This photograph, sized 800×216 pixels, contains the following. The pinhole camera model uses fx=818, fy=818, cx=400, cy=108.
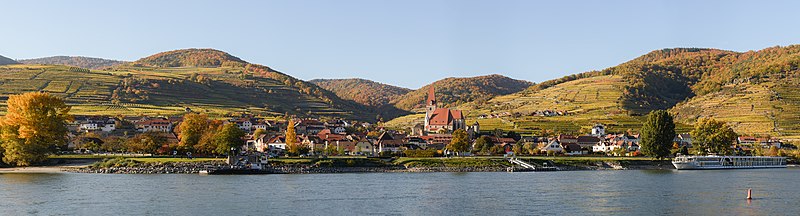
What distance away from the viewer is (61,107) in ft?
261

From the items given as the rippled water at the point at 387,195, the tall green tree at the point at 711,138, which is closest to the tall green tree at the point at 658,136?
the tall green tree at the point at 711,138

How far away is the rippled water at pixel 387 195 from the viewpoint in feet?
137

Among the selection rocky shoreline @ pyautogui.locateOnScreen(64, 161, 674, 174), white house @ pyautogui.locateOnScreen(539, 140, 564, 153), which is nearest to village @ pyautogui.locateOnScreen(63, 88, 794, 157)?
white house @ pyautogui.locateOnScreen(539, 140, 564, 153)

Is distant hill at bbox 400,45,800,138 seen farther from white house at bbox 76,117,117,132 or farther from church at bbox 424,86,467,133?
white house at bbox 76,117,117,132

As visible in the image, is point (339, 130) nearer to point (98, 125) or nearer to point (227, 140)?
point (98, 125)

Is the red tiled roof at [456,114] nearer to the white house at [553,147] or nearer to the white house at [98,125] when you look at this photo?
the white house at [553,147]

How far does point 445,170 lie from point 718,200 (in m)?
34.1

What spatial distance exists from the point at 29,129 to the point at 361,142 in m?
42.2

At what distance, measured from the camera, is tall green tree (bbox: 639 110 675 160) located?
90.4m

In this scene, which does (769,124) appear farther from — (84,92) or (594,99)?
(84,92)

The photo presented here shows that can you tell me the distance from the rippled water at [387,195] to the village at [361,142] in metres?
23.6

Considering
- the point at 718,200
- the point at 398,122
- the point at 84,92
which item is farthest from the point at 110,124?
the point at 718,200

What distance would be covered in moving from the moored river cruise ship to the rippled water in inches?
827

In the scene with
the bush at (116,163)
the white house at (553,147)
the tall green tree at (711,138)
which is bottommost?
the bush at (116,163)
